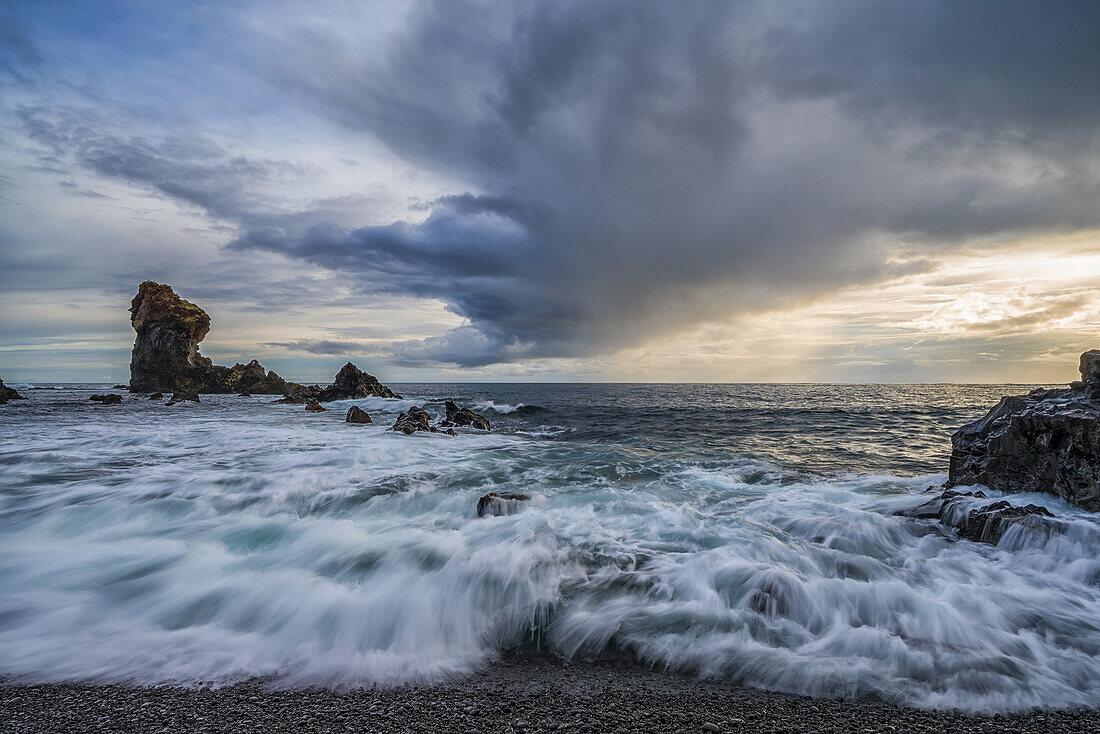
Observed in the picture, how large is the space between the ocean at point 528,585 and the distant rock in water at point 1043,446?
1.33ft

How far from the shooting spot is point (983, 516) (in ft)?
17.1

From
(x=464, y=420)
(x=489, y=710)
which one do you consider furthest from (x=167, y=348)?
(x=489, y=710)

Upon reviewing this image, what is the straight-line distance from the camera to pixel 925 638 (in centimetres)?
332

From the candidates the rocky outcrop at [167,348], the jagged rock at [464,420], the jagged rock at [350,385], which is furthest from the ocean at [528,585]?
the rocky outcrop at [167,348]

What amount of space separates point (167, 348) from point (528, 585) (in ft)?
215

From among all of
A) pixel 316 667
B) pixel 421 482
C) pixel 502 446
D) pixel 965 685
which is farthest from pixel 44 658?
pixel 502 446

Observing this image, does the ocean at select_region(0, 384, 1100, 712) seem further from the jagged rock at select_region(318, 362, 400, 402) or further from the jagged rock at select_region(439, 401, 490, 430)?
the jagged rock at select_region(318, 362, 400, 402)

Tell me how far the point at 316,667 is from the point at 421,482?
5.27 metres

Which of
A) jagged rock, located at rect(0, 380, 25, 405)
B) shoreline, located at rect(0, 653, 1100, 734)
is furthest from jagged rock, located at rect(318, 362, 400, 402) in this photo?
shoreline, located at rect(0, 653, 1100, 734)

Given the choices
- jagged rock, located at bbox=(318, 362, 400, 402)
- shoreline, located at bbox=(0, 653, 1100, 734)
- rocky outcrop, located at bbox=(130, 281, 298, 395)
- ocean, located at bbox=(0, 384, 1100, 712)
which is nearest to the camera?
shoreline, located at bbox=(0, 653, 1100, 734)

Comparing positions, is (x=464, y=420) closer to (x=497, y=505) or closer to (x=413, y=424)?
(x=413, y=424)

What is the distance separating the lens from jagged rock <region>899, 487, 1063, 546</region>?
4891 mm

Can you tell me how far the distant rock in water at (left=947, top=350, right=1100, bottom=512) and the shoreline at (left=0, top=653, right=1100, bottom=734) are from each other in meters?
4.97

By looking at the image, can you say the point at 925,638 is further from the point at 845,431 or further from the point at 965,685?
the point at 845,431
